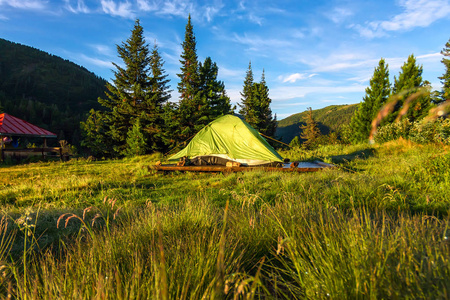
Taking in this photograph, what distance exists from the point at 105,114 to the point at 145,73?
5.83 metres

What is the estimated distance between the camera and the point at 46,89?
85625mm

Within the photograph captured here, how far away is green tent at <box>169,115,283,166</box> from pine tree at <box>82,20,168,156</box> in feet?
40.4

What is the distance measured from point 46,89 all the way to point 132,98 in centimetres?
8883

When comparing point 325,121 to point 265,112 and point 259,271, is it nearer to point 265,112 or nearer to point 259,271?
point 265,112

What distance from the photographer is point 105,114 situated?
70.6ft

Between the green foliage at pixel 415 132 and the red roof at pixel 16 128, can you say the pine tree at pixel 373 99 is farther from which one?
the red roof at pixel 16 128

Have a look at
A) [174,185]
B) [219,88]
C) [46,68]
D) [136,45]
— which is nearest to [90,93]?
[46,68]

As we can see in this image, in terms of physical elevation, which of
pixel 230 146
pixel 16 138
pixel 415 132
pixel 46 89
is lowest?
pixel 230 146

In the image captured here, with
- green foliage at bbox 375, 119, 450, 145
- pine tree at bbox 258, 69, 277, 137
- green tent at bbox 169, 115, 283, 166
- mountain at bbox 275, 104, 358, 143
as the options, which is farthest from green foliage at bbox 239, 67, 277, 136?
mountain at bbox 275, 104, 358, 143

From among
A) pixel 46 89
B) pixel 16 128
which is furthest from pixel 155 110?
pixel 46 89

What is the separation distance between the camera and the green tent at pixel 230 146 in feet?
28.0

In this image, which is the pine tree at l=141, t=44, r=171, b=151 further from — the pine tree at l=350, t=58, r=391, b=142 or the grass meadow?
the pine tree at l=350, t=58, r=391, b=142

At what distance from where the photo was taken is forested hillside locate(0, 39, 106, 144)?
59050 millimetres

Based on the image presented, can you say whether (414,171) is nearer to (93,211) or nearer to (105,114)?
(93,211)
